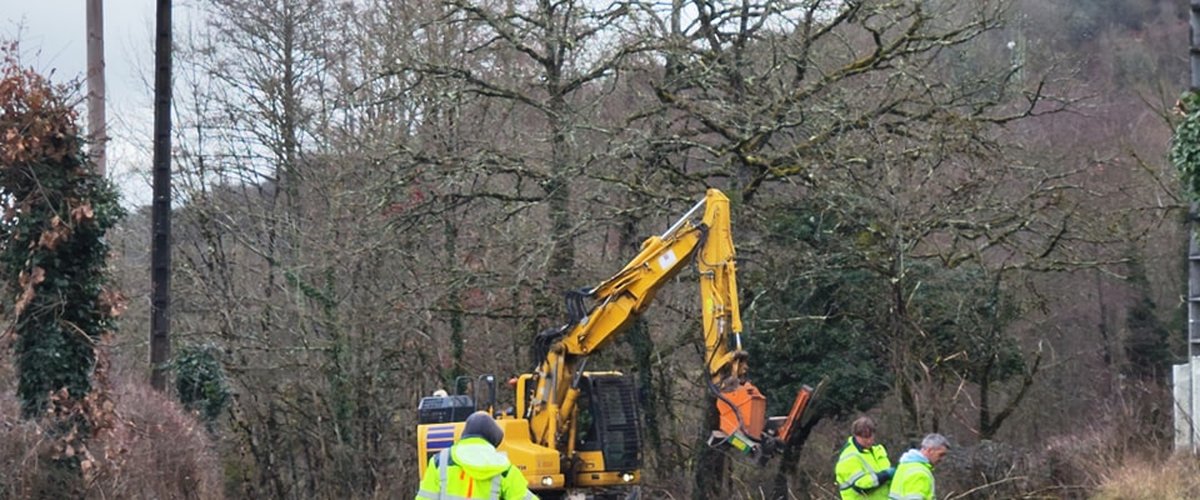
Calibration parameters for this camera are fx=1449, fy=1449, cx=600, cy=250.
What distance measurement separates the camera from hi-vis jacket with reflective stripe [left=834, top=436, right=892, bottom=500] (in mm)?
10773

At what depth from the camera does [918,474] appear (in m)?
9.55

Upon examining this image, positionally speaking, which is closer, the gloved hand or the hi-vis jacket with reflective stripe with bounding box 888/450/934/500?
the hi-vis jacket with reflective stripe with bounding box 888/450/934/500

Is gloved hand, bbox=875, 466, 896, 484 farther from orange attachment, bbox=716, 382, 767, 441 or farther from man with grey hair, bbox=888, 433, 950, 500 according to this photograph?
orange attachment, bbox=716, 382, 767, 441

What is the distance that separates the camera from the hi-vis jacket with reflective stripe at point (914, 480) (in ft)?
→ 31.3

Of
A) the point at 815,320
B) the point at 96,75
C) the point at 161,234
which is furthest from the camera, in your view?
the point at 815,320

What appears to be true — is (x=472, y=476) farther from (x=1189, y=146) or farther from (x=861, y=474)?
(x=1189, y=146)

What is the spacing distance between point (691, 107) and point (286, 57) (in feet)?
39.8

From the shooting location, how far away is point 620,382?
16.4 meters

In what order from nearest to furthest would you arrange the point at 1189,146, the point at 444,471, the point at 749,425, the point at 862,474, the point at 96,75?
the point at 444,471 < the point at 862,474 < the point at 749,425 < the point at 1189,146 < the point at 96,75

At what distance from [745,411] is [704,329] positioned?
193 cm

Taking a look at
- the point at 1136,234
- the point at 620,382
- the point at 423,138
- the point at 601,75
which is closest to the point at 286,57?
the point at 423,138

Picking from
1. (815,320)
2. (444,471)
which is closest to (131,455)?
(815,320)

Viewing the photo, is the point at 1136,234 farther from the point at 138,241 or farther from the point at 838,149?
the point at 138,241

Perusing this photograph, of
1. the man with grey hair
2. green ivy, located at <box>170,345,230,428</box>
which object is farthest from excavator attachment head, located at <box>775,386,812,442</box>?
green ivy, located at <box>170,345,230,428</box>
